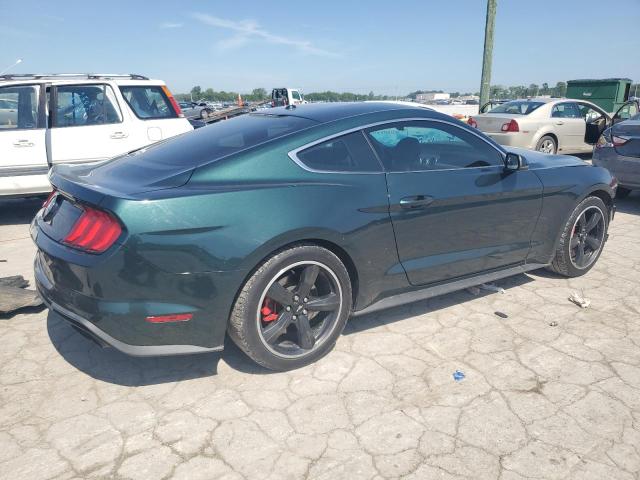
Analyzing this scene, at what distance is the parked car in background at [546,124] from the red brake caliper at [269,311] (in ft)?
27.1

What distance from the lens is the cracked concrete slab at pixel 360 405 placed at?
2.20m

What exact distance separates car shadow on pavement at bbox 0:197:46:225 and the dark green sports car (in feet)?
13.9

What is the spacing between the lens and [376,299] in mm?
3119

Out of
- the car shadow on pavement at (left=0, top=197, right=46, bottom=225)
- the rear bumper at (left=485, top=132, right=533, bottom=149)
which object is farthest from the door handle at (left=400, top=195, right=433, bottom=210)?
the rear bumper at (left=485, top=132, right=533, bottom=149)

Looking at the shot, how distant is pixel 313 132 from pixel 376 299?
1137 millimetres

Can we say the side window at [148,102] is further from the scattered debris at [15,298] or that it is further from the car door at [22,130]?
the scattered debris at [15,298]

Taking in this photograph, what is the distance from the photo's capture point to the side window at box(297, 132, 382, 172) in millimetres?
2855

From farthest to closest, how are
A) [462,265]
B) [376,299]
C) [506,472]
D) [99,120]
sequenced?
[99,120]
[462,265]
[376,299]
[506,472]

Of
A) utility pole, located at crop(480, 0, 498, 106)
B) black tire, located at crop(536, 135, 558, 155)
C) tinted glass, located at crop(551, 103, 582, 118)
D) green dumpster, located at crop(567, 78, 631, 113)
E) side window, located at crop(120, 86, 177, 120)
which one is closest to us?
side window, located at crop(120, 86, 177, 120)

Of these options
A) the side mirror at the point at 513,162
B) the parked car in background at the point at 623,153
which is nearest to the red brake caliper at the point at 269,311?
the side mirror at the point at 513,162

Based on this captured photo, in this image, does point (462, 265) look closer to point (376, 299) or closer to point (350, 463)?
point (376, 299)

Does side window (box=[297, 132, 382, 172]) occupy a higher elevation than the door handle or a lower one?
higher

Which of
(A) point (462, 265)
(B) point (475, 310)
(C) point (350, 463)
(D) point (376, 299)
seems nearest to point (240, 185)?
(D) point (376, 299)

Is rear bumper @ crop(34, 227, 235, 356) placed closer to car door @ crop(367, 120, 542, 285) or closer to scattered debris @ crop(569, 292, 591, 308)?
car door @ crop(367, 120, 542, 285)
